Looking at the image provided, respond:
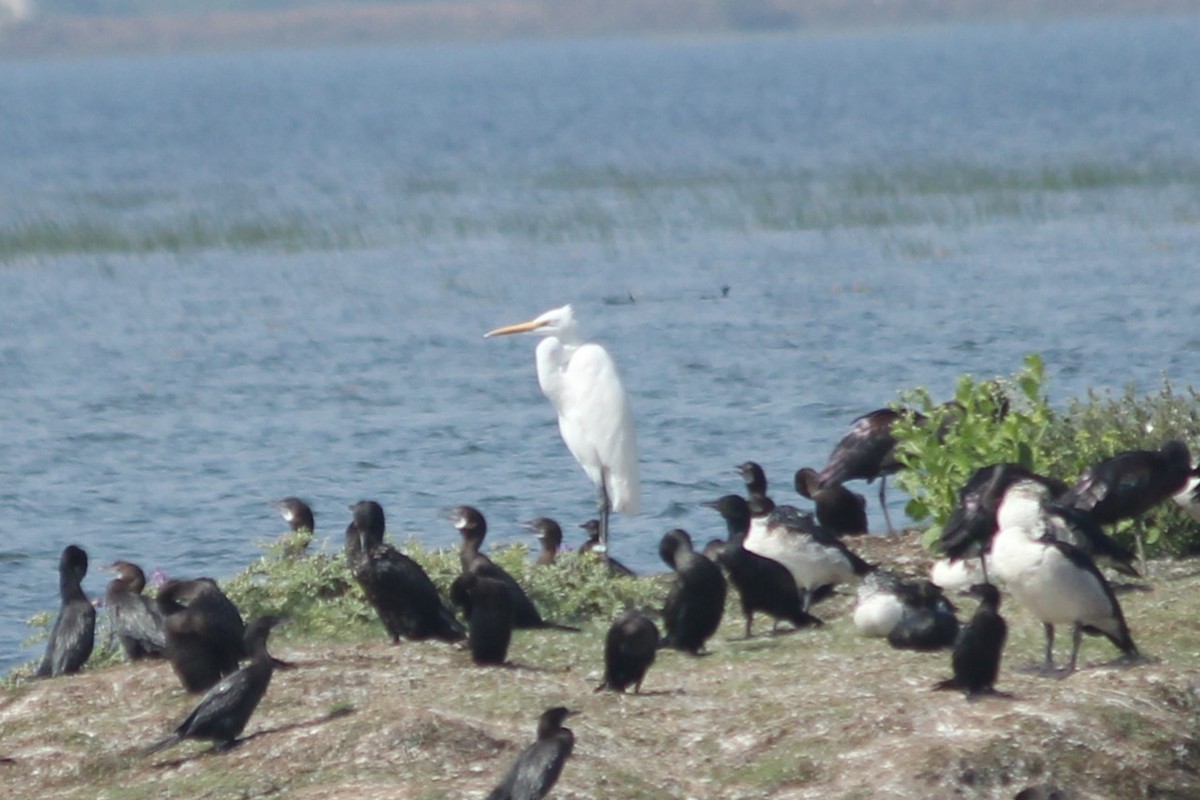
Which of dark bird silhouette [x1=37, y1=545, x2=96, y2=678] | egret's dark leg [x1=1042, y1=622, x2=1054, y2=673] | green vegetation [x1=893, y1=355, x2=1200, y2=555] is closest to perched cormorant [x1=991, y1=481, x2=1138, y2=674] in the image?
egret's dark leg [x1=1042, y1=622, x2=1054, y2=673]

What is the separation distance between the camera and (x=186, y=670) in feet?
33.1

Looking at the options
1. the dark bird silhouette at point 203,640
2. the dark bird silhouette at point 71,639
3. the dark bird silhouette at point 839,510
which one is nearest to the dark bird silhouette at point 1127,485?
the dark bird silhouette at point 839,510

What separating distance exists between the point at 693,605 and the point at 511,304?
19159 millimetres

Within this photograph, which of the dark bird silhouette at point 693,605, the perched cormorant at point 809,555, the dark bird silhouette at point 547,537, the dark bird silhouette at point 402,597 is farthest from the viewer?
the dark bird silhouette at point 547,537

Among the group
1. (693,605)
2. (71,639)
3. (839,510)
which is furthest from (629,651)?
(839,510)

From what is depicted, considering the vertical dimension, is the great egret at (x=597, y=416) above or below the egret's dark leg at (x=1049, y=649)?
above

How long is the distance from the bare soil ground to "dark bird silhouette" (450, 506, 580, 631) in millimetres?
470

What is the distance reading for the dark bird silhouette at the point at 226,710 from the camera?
9234 millimetres

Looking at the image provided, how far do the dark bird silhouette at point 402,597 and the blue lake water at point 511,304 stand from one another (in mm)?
3767

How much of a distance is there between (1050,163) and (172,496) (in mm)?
29992

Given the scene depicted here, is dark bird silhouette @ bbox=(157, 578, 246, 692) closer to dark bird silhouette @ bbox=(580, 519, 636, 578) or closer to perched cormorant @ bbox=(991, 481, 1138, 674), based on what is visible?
dark bird silhouette @ bbox=(580, 519, 636, 578)

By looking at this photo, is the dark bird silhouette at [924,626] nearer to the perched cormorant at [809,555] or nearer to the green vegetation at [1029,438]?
the perched cormorant at [809,555]

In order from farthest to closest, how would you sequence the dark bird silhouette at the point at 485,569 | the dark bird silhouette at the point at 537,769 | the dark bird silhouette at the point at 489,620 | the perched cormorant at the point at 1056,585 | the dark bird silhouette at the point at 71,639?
the dark bird silhouette at the point at 71,639 < the dark bird silhouette at the point at 485,569 < the dark bird silhouette at the point at 489,620 < the perched cormorant at the point at 1056,585 < the dark bird silhouette at the point at 537,769

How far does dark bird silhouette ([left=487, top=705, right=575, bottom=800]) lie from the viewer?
8211 millimetres
